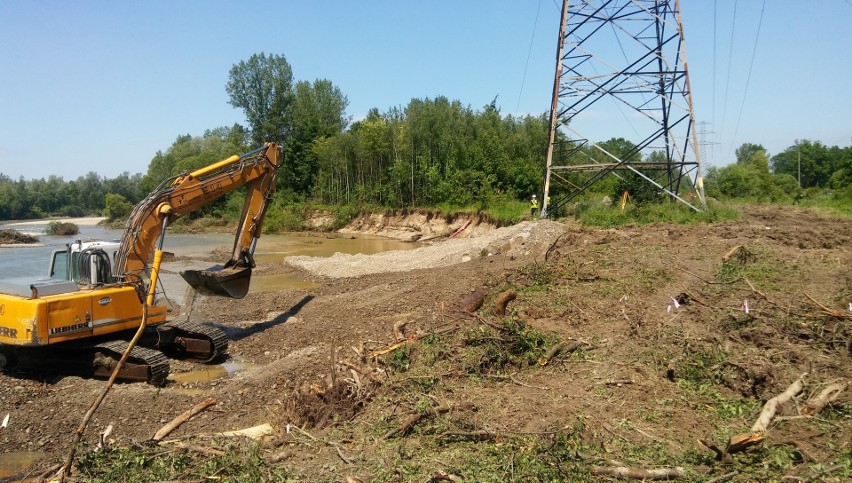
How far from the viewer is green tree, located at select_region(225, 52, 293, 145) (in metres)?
64.9

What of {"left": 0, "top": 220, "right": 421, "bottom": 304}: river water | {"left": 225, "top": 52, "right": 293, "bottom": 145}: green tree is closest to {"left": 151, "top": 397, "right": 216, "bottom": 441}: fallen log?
{"left": 0, "top": 220, "right": 421, "bottom": 304}: river water

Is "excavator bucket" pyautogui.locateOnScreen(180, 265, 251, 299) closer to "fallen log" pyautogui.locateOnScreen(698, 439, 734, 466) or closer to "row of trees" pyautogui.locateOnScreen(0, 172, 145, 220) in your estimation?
"fallen log" pyautogui.locateOnScreen(698, 439, 734, 466)

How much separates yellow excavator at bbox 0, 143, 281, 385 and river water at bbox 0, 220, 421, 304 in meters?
7.05

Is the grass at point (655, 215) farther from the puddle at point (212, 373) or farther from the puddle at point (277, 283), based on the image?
the puddle at point (212, 373)

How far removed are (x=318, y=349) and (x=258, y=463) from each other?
5143 mm

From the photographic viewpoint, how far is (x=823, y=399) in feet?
18.6

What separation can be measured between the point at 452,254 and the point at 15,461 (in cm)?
1530

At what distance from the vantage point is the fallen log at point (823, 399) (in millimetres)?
5589

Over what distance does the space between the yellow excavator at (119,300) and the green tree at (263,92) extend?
181 feet

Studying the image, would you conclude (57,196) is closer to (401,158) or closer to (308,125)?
(308,125)

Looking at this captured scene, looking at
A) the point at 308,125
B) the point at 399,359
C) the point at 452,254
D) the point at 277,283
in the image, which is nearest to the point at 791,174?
the point at 308,125

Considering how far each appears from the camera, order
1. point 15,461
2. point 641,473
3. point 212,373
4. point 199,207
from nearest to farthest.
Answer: point 641,473 → point 15,461 → point 212,373 → point 199,207

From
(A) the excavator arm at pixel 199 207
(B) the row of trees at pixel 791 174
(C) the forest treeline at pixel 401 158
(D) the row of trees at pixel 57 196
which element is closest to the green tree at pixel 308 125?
(C) the forest treeline at pixel 401 158

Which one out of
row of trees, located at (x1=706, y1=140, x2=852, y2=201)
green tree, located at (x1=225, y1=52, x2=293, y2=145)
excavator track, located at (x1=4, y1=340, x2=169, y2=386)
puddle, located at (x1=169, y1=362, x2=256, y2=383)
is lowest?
puddle, located at (x1=169, y1=362, x2=256, y2=383)
